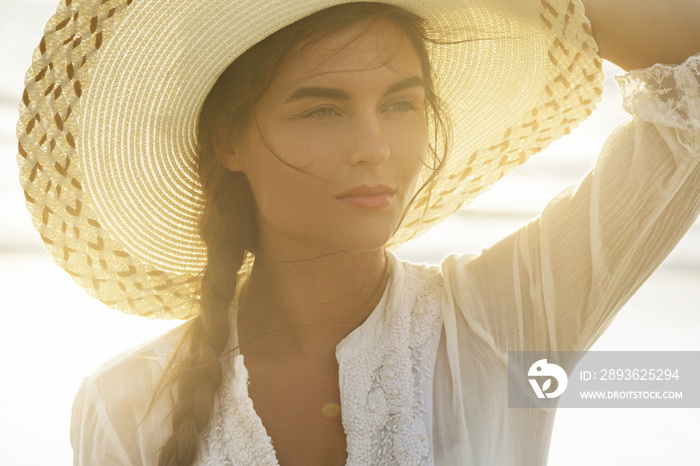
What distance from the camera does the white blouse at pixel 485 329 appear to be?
150cm

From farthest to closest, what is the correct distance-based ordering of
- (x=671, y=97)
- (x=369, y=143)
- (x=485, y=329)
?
(x=485, y=329) → (x=369, y=143) → (x=671, y=97)

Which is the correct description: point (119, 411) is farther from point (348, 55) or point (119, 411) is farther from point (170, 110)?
point (348, 55)

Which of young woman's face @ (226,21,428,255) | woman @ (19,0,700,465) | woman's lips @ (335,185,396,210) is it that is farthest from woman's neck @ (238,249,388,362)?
woman's lips @ (335,185,396,210)

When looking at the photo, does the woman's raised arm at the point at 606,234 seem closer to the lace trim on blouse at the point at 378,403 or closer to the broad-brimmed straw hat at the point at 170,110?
the lace trim on blouse at the point at 378,403

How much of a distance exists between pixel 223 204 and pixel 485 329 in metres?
0.69

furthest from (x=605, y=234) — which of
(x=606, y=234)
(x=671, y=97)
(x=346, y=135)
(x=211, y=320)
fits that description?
(x=211, y=320)

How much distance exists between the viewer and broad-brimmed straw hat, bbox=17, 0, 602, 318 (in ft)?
5.50

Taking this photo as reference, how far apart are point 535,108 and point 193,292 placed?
3.04ft

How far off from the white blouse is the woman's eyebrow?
0.38m

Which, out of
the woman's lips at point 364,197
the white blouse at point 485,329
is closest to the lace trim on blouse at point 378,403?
the white blouse at point 485,329

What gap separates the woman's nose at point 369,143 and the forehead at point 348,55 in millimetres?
102

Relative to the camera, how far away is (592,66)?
1.76 m

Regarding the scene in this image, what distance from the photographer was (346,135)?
163 cm

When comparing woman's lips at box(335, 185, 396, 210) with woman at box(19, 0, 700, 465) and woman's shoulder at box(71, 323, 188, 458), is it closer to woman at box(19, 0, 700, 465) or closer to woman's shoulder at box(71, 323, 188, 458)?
woman at box(19, 0, 700, 465)
